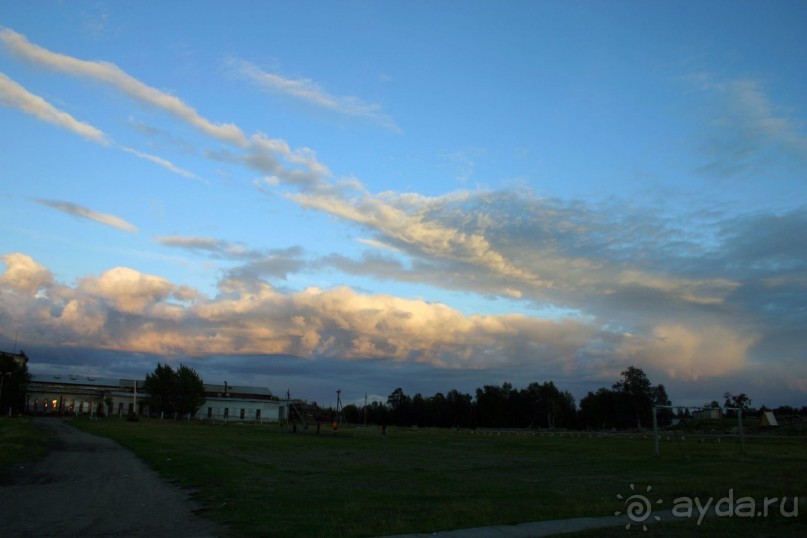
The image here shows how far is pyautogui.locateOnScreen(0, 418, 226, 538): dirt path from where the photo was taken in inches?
506

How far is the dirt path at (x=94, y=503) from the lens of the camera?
12.9 m

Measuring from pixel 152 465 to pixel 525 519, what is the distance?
20.6 meters

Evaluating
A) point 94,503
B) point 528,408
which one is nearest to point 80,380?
point 528,408

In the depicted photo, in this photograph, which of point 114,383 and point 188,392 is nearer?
point 188,392

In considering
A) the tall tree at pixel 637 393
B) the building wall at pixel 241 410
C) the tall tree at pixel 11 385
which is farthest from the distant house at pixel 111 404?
the tall tree at pixel 637 393

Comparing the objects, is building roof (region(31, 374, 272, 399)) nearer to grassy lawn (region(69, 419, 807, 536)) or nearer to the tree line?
the tree line

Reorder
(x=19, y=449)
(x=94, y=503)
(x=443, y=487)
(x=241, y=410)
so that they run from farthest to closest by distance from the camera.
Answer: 1. (x=241, y=410)
2. (x=19, y=449)
3. (x=443, y=487)
4. (x=94, y=503)

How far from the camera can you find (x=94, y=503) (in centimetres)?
1662

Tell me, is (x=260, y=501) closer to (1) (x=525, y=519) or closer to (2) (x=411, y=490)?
(2) (x=411, y=490)

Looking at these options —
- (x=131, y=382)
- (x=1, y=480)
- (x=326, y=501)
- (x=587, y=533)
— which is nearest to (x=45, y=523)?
(x=326, y=501)

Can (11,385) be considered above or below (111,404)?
above

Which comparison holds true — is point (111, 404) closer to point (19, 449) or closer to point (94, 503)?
point (19, 449)

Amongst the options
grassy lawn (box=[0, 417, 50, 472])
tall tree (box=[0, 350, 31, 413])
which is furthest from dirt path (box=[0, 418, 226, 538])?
tall tree (box=[0, 350, 31, 413])

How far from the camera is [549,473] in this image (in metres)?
25.9
